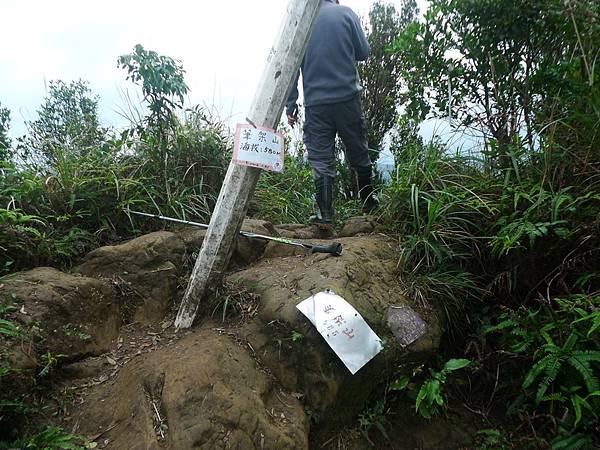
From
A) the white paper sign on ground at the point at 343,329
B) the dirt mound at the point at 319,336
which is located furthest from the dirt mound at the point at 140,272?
the white paper sign on ground at the point at 343,329

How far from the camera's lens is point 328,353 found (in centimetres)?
207

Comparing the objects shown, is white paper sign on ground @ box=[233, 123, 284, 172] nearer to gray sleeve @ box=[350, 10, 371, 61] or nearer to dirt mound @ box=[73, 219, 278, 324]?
dirt mound @ box=[73, 219, 278, 324]

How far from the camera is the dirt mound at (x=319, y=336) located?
205cm

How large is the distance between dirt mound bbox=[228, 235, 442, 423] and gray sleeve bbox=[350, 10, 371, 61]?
6.05 ft

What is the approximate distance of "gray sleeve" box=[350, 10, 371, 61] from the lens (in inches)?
130

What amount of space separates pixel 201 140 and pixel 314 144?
1.15 m

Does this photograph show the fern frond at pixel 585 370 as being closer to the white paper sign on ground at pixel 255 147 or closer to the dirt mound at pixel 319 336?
the dirt mound at pixel 319 336

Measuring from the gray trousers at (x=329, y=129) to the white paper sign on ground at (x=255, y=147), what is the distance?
1.33 m

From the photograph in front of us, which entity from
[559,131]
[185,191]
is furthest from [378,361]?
[185,191]

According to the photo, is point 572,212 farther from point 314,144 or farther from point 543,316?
point 314,144

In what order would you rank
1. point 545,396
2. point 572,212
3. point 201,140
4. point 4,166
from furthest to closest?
point 201,140 < point 4,166 < point 572,212 < point 545,396

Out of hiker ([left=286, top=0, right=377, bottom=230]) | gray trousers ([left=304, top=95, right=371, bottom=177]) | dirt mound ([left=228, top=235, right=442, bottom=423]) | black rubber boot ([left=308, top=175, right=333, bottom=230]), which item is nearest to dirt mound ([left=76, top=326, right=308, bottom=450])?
dirt mound ([left=228, top=235, right=442, bottom=423])

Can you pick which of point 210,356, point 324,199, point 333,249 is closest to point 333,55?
point 324,199

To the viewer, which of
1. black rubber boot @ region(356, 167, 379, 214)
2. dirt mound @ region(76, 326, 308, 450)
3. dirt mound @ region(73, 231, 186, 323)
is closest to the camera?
dirt mound @ region(76, 326, 308, 450)
